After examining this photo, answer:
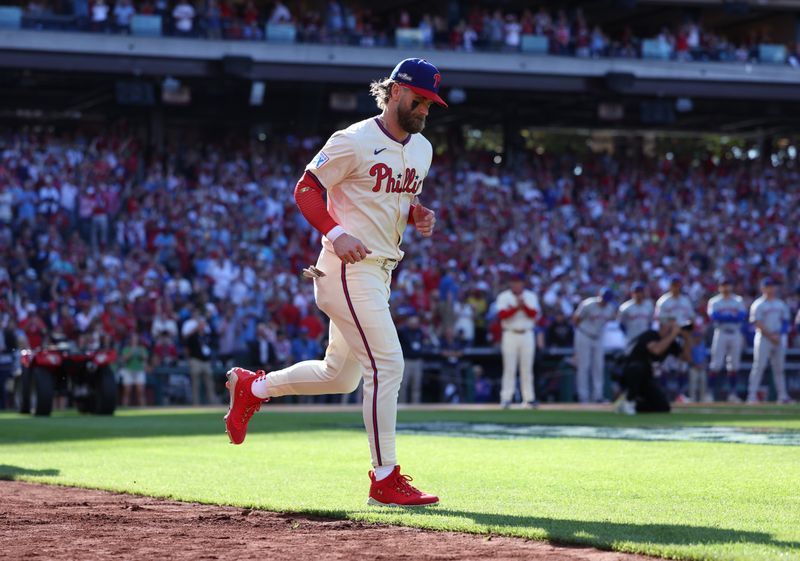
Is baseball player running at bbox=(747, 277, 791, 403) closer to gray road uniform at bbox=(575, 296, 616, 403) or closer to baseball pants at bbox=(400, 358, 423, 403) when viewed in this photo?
gray road uniform at bbox=(575, 296, 616, 403)

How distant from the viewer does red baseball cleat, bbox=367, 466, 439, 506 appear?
692cm

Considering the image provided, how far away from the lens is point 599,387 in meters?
23.4

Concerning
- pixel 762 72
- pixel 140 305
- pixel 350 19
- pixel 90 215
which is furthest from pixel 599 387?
pixel 762 72

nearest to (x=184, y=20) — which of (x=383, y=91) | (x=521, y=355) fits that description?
(x=521, y=355)

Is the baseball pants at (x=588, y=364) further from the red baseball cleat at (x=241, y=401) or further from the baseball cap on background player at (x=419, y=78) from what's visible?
the baseball cap on background player at (x=419, y=78)

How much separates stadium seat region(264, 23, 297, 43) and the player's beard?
2756cm

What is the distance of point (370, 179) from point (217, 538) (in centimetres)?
215

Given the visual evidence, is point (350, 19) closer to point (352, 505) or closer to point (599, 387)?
point (599, 387)

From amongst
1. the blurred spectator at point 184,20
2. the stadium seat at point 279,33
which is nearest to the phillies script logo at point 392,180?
the blurred spectator at point 184,20

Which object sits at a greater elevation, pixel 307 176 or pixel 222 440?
pixel 307 176

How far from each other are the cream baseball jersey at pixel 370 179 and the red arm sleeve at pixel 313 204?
0.13ft

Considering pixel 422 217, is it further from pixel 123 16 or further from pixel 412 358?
pixel 123 16

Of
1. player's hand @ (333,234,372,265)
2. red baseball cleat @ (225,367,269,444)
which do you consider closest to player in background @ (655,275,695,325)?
red baseball cleat @ (225,367,269,444)

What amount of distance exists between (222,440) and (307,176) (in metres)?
6.37
